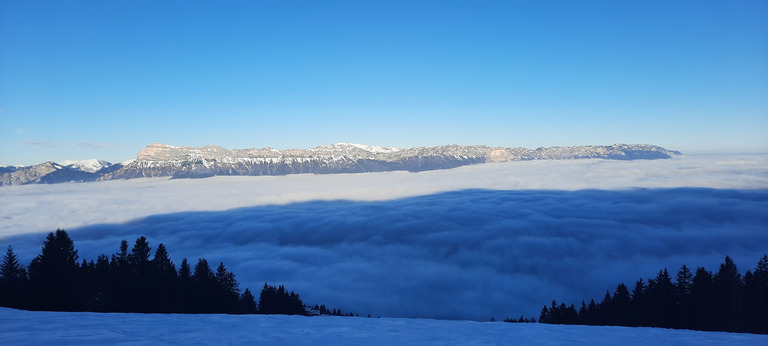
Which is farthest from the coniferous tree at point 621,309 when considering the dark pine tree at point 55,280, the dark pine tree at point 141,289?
the dark pine tree at point 55,280

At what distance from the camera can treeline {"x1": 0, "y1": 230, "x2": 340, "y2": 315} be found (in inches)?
1210

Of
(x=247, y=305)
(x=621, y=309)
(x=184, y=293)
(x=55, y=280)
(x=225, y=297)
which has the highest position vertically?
(x=55, y=280)

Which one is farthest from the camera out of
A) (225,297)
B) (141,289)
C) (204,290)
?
(225,297)

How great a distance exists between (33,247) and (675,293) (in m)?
261

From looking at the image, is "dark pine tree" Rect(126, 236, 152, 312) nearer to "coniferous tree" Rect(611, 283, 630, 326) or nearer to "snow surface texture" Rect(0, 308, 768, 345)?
"snow surface texture" Rect(0, 308, 768, 345)

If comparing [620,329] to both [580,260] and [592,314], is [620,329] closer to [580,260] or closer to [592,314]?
[592,314]

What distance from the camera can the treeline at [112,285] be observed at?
30.7 m

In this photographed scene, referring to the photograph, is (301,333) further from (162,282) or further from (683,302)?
(683,302)

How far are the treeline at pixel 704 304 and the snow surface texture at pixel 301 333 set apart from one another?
2954 cm

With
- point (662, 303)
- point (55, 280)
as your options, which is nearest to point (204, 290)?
point (55, 280)

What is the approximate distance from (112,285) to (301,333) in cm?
3261

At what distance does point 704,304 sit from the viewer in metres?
39.6

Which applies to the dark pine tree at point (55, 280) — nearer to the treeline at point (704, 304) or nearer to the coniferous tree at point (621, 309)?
the coniferous tree at point (621, 309)

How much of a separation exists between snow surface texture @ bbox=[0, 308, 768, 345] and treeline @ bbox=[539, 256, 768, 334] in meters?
29.5
